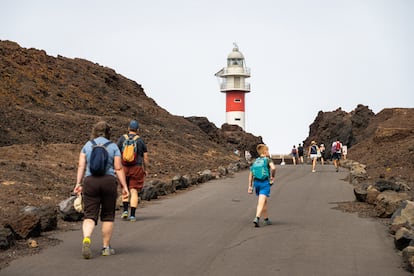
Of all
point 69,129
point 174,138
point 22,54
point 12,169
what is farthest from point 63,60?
point 12,169

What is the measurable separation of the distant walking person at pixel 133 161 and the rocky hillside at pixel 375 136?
1110 centimetres

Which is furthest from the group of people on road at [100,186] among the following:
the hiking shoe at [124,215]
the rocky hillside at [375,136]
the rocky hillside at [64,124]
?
the rocky hillside at [375,136]

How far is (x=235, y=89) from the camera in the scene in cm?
7625

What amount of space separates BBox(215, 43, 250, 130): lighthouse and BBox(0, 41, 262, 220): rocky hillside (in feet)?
56.2

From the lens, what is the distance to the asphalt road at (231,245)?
393 inches

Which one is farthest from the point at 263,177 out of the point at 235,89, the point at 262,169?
the point at 235,89

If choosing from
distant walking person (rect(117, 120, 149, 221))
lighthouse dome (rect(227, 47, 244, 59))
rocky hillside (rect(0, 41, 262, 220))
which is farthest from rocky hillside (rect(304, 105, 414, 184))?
lighthouse dome (rect(227, 47, 244, 59))

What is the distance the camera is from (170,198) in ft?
67.4

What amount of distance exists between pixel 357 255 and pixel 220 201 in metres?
8.68

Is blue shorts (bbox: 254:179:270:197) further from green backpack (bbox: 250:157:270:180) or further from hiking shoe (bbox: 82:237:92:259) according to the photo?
hiking shoe (bbox: 82:237:92:259)

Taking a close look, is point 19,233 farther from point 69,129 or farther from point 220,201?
point 69,129

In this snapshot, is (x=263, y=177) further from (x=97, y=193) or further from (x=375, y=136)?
(x=375, y=136)

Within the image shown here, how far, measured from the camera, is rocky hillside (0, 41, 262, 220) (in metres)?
21.6

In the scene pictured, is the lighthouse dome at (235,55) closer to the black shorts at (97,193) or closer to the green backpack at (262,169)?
the green backpack at (262,169)
